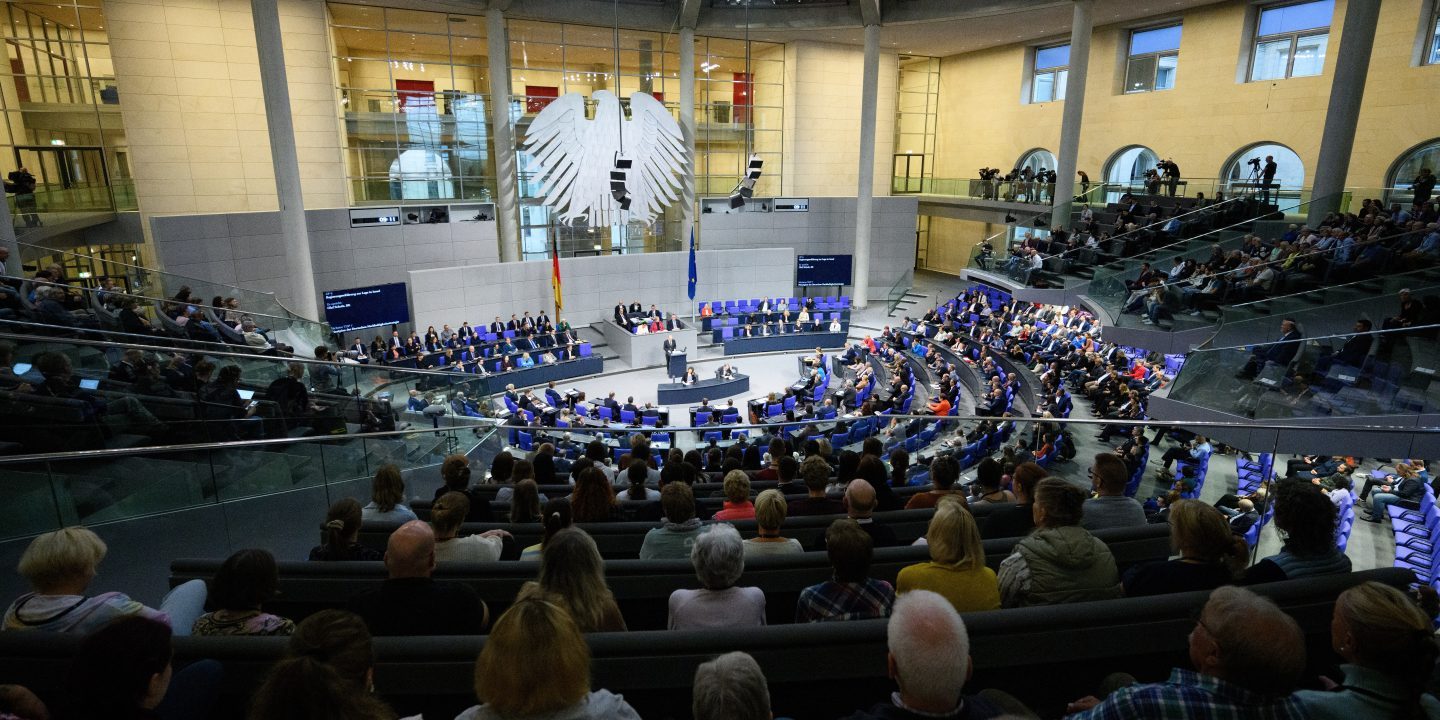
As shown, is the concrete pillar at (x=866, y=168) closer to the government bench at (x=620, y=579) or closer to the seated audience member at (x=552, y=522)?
the seated audience member at (x=552, y=522)

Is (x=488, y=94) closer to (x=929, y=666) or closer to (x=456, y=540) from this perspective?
(x=456, y=540)

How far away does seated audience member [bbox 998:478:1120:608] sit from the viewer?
280 cm

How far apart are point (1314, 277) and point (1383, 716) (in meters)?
11.1

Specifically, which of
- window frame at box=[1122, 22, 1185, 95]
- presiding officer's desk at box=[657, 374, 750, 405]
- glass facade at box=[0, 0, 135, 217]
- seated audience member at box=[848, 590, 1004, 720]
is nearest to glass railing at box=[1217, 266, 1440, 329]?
presiding officer's desk at box=[657, 374, 750, 405]

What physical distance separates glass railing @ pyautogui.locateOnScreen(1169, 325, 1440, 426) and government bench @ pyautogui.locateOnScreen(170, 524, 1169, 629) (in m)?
7.34

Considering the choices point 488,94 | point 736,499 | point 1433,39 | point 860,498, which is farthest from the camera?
point 488,94

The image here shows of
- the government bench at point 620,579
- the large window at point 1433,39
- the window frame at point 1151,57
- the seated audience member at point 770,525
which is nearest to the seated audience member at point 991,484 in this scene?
the government bench at point 620,579

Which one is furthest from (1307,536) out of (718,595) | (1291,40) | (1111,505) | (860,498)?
(1291,40)

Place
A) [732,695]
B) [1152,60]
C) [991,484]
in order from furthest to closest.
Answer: [1152,60]
[991,484]
[732,695]

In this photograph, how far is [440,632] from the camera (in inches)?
99.0

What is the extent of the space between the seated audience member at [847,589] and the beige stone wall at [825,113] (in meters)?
25.7

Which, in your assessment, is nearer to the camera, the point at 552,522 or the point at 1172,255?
the point at 552,522

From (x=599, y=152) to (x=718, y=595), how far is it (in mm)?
19725

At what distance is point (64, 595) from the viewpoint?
8.02ft
